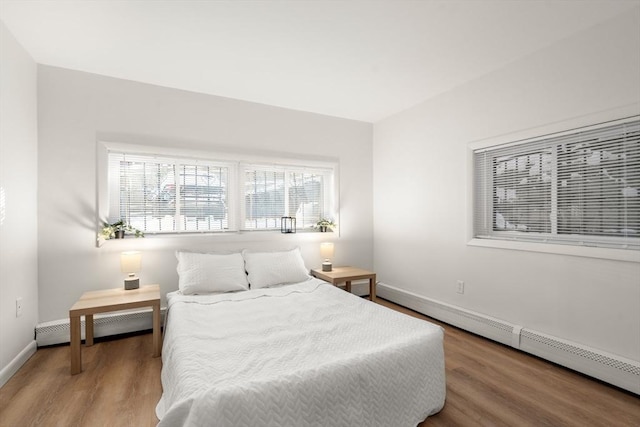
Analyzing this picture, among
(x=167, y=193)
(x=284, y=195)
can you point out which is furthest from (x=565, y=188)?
(x=167, y=193)

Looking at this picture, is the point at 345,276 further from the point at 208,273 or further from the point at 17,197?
the point at 17,197

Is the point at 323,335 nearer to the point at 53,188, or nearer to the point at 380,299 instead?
the point at 380,299

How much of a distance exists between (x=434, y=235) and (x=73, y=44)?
12.6 feet

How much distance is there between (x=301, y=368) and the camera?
1.56 metres

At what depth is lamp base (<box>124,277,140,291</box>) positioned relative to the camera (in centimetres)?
291

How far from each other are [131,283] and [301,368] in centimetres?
217

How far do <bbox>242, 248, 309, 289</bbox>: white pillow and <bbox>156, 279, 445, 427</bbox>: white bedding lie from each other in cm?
74

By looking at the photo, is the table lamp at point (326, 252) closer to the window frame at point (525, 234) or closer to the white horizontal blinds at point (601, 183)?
the window frame at point (525, 234)

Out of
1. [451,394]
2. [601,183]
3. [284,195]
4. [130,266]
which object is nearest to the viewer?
[451,394]

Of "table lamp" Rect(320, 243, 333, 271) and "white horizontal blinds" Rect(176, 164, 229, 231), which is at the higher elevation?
"white horizontal blinds" Rect(176, 164, 229, 231)

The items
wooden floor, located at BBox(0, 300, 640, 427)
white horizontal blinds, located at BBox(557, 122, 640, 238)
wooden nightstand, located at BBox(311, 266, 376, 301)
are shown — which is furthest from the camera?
wooden nightstand, located at BBox(311, 266, 376, 301)

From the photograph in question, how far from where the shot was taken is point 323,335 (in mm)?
1984

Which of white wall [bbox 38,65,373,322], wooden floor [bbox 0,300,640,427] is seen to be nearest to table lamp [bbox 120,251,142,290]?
white wall [bbox 38,65,373,322]

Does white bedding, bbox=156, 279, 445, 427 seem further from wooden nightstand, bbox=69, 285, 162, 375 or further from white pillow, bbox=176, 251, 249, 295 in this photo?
white pillow, bbox=176, 251, 249, 295
